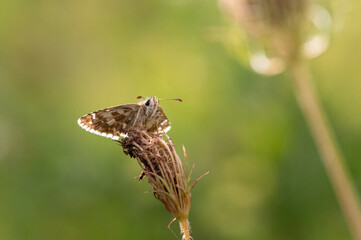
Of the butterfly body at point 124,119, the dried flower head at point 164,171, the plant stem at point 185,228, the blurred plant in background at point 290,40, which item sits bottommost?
the plant stem at point 185,228

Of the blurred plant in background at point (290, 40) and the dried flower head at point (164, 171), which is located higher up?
the blurred plant in background at point (290, 40)

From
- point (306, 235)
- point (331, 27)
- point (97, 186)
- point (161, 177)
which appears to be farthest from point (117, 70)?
point (161, 177)

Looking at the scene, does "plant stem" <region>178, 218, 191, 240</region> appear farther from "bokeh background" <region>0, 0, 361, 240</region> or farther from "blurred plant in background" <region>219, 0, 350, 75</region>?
"bokeh background" <region>0, 0, 361, 240</region>

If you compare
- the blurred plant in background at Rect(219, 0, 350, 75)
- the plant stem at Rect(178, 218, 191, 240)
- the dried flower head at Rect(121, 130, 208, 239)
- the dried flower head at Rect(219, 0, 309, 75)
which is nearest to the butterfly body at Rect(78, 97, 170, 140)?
the dried flower head at Rect(121, 130, 208, 239)

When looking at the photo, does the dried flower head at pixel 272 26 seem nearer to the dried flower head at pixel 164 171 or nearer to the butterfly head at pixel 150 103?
the butterfly head at pixel 150 103

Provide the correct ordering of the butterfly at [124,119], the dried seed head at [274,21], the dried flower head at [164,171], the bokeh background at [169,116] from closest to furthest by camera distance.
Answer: the dried flower head at [164,171] < the butterfly at [124,119] < the dried seed head at [274,21] < the bokeh background at [169,116]

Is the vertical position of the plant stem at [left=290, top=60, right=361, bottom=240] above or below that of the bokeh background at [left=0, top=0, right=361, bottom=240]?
below

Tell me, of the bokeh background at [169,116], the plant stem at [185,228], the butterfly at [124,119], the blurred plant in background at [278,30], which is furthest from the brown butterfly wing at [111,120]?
the bokeh background at [169,116]
